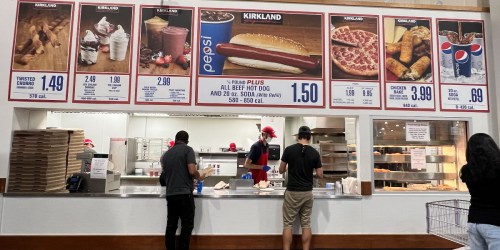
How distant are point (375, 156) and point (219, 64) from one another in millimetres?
2508

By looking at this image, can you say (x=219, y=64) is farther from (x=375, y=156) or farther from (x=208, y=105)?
(x=375, y=156)

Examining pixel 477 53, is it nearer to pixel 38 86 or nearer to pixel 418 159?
pixel 418 159

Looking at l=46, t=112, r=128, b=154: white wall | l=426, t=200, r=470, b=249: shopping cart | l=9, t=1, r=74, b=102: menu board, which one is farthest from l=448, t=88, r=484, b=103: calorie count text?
l=46, t=112, r=128, b=154: white wall

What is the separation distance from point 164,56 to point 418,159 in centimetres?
383

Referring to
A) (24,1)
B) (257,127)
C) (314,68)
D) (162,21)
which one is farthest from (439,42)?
(24,1)

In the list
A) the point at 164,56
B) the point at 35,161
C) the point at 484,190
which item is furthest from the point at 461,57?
the point at 35,161

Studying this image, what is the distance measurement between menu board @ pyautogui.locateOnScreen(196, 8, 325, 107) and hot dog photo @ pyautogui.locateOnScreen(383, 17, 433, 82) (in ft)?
3.22

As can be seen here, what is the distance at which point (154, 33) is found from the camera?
445cm

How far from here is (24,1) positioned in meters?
4.36

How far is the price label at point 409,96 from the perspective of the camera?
15.0 ft

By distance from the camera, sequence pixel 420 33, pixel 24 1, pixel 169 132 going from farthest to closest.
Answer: pixel 169 132
pixel 420 33
pixel 24 1

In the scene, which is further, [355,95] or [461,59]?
[461,59]

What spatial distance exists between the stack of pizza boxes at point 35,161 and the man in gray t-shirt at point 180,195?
1529 mm

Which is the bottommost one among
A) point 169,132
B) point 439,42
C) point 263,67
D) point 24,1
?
point 169,132
